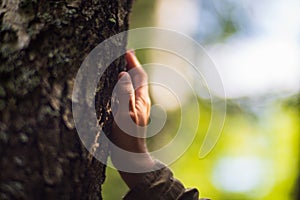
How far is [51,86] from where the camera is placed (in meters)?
0.97

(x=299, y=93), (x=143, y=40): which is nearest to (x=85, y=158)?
(x=143, y=40)

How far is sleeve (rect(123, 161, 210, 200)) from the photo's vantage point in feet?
4.19

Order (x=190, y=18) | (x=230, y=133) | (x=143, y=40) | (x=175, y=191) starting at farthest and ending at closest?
(x=230, y=133), (x=190, y=18), (x=143, y=40), (x=175, y=191)

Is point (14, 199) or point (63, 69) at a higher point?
point (63, 69)

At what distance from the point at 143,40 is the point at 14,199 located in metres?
0.77

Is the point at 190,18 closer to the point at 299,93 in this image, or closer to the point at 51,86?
the point at 299,93

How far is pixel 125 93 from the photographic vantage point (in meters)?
1.20

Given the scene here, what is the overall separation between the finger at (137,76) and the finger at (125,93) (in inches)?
2.7

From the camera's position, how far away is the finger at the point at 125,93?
3.87 feet

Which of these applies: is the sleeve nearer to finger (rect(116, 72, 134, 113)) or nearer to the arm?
the arm

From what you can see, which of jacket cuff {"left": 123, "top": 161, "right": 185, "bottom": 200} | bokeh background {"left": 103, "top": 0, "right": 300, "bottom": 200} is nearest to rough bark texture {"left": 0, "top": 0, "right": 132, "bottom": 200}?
jacket cuff {"left": 123, "top": 161, "right": 185, "bottom": 200}

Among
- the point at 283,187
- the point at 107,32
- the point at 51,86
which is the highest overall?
the point at 283,187

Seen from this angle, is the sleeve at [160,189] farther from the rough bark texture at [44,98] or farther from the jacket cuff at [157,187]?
the rough bark texture at [44,98]

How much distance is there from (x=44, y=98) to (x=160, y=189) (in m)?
0.44
